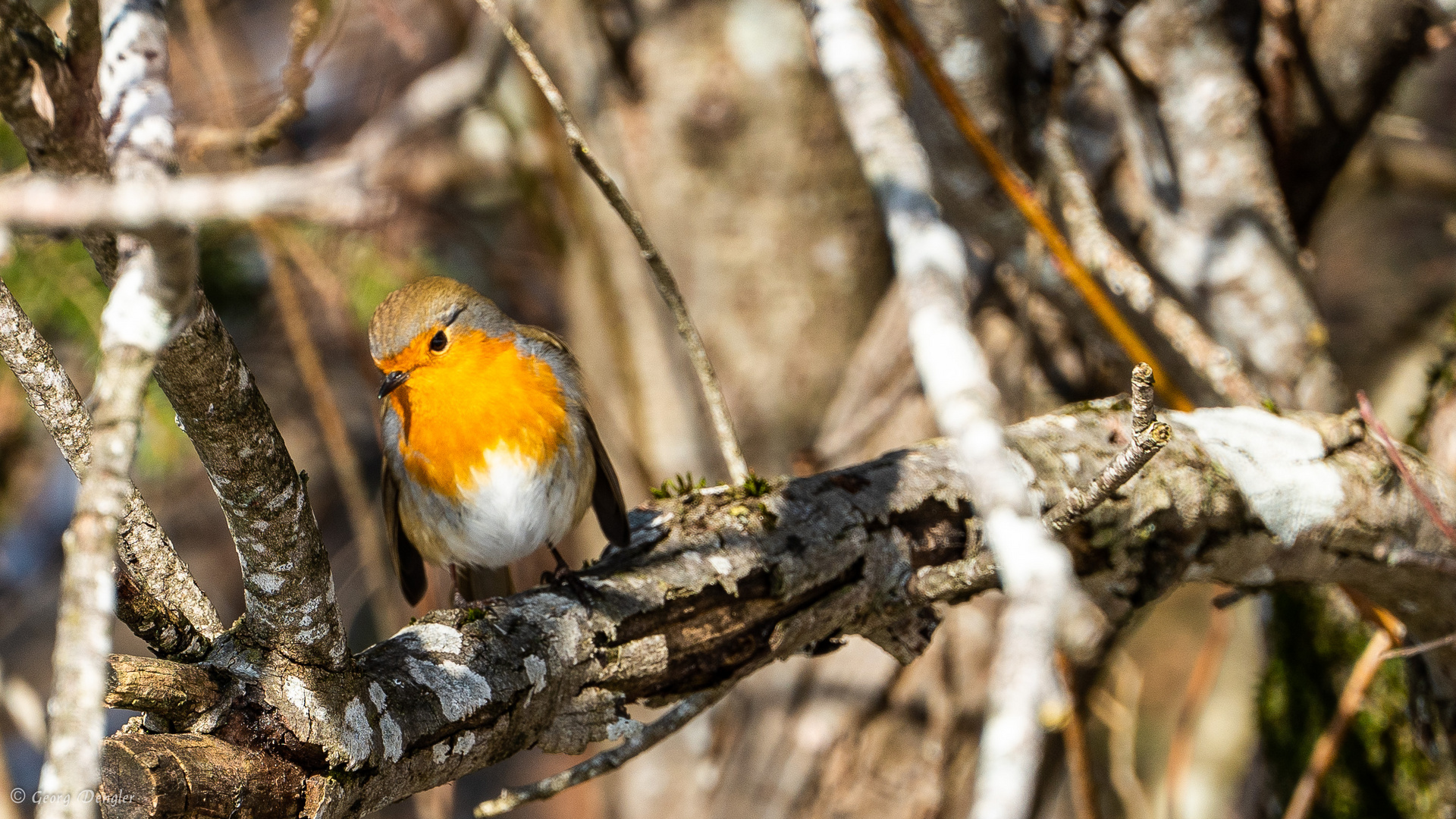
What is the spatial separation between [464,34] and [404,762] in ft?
13.0

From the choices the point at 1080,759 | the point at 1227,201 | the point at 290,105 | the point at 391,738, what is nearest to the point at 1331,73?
the point at 1227,201

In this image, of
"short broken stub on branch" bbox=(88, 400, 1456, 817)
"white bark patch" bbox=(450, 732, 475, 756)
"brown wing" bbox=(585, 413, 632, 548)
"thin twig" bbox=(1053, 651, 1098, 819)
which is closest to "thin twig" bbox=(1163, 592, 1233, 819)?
"thin twig" bbox=(1053, 651, 1098, 819)

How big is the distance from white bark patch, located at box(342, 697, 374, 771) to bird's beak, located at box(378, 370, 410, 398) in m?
1.14

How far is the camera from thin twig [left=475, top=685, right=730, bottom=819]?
164 centimetres

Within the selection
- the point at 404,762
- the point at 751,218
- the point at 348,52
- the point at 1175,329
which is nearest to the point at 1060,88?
the point at 1175,329

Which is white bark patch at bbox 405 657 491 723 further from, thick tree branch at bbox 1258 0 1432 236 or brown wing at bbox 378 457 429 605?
thick tree branch at bbox 1258 0 1432 236

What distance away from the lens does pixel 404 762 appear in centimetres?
138

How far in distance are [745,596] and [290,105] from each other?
177 cm

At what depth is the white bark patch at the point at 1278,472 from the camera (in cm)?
204

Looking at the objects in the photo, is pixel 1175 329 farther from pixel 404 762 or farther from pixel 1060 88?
pixel 404 762

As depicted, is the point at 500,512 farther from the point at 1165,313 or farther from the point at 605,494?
the point at 1165,313

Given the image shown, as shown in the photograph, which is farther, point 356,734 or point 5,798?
point 5,798

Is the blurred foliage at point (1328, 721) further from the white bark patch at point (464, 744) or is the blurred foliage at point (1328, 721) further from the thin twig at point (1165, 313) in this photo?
the white bark patch at point (464, 744)

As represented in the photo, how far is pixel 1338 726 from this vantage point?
269cm
